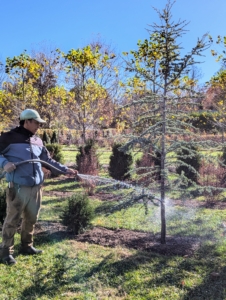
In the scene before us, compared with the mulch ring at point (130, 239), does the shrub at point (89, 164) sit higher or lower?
higher

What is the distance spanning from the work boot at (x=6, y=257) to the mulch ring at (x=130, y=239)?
99 cm

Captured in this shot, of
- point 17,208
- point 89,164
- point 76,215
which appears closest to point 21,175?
point 17,208

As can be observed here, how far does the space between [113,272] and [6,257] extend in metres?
1.32

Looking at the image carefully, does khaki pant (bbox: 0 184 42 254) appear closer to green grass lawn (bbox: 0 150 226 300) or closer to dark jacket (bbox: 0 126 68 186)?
dark jacket (bbox: 0 126 68 186)

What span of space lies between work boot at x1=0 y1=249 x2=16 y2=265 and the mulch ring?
993mm

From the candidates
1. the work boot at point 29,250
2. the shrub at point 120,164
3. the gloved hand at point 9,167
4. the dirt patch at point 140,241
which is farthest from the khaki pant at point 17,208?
the shrub at point 120,164

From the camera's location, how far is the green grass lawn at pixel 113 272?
3.03 metres

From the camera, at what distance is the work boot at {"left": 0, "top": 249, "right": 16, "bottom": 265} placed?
3611mm

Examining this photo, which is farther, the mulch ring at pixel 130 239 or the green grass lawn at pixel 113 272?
the mulch ring at pixel 130 239

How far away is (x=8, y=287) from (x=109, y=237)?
1.77m

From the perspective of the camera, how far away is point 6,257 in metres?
3.63

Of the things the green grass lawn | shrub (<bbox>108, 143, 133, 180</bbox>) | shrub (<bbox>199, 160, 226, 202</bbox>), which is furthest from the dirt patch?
shrub (<bbox>108, 143, 133, 180</bbox>)

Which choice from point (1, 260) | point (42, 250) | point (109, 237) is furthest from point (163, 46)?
point (1, 260)

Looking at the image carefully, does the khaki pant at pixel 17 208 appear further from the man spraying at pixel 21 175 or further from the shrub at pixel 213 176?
the shrub at pixel 213 176
